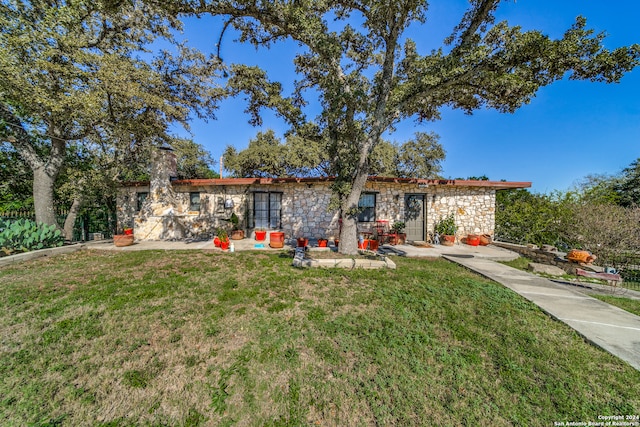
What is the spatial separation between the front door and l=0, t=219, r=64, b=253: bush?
12.6 m

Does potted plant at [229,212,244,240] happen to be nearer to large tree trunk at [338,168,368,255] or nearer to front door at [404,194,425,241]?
large tree trunk at [338,168,368,255]

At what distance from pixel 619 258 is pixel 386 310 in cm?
834

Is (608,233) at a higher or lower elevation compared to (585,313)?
higher

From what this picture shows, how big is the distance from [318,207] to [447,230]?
5608 millimetres

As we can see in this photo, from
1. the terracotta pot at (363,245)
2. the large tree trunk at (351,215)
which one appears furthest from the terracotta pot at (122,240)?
the terracotta pot at (363,245)

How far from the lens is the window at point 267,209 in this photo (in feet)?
32.9

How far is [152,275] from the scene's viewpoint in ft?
15.2

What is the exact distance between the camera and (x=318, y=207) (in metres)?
9.85

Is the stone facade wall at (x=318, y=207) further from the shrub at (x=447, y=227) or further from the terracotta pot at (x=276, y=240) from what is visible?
the terracotta pot at (x=276, y=240)

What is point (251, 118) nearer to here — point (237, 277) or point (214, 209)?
point (214, 209)

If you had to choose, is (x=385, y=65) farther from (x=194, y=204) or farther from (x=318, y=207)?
(x=194, y=204)

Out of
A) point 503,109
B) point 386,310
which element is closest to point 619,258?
point 503,109

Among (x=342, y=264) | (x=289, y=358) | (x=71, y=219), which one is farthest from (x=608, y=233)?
(x=71, y=219)

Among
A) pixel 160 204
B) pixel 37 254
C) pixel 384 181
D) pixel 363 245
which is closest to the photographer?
pixel 37 254
